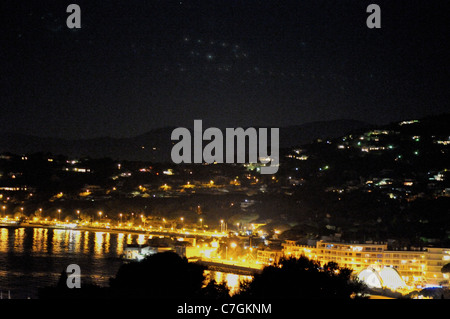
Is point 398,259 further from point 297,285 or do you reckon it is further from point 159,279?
point 159,279

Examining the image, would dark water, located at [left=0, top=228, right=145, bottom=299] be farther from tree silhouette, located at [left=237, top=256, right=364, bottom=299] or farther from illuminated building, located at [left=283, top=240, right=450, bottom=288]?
illuminated building, located at [left=283, top=240, right=450, bottom=288]

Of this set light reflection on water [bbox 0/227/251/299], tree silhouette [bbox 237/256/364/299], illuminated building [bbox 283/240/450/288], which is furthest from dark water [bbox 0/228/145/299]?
illuminated building [bbox 283/240/450/288]

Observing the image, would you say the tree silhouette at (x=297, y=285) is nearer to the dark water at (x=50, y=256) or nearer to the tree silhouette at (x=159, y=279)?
the tree silhouette at (x=159, y=279)

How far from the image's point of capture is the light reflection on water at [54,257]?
12711 mm

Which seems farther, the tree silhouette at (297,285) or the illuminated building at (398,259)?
the illuminated building at (398,259)

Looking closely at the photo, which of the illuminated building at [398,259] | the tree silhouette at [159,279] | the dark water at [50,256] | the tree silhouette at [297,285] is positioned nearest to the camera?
the tree silhouette at [297,285]

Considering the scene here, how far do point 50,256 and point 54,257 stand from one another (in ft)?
0.91

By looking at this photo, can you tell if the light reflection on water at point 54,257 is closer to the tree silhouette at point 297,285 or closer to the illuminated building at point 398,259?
the illuminated building at point 398,259

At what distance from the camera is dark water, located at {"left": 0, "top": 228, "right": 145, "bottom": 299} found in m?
12.7

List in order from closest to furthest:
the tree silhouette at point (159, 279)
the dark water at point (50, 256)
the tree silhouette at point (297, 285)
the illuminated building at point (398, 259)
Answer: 1. the tree silhouette at point (297, 285)
2. the tree silhouette at point (159, 279)
3. the dark water at point (50, 256)
4. the illuminated building at point (398, 259)

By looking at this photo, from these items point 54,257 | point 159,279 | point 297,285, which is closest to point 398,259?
point 297,285

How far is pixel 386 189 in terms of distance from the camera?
90.0ft

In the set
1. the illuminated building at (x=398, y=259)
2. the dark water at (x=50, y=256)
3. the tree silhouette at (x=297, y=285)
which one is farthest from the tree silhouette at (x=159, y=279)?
the illuminated building at (x=398, y=259)

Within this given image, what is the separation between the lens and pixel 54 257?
1741cm
